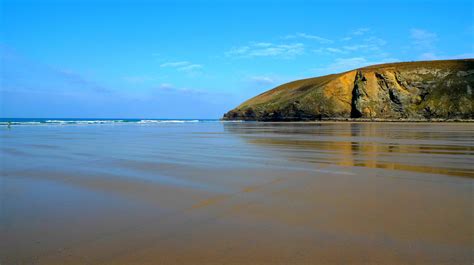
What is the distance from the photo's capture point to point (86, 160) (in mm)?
9648

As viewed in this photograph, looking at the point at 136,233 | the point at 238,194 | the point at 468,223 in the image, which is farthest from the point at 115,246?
the point at 468,223

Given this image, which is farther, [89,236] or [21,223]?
[21,223]

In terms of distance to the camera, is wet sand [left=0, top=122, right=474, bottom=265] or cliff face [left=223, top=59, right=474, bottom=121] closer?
wet sand [left=0, top=122, right=474, bottom=265]

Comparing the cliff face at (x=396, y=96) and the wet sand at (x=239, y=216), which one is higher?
the cliff face at (x=396, y=96)

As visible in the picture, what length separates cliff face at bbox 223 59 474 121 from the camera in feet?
185

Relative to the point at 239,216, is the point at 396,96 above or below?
above

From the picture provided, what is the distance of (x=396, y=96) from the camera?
62.6 metres

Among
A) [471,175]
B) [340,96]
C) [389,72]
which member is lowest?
[471,175]

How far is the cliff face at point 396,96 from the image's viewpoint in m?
56.2

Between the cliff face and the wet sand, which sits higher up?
the cliff face

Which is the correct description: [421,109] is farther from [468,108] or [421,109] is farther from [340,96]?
[340,96]

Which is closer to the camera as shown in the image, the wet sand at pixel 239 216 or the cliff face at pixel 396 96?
the wet sand at pixel 239 216

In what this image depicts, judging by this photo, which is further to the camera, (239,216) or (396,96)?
(396,96)

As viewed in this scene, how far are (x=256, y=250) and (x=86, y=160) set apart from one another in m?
8.21
